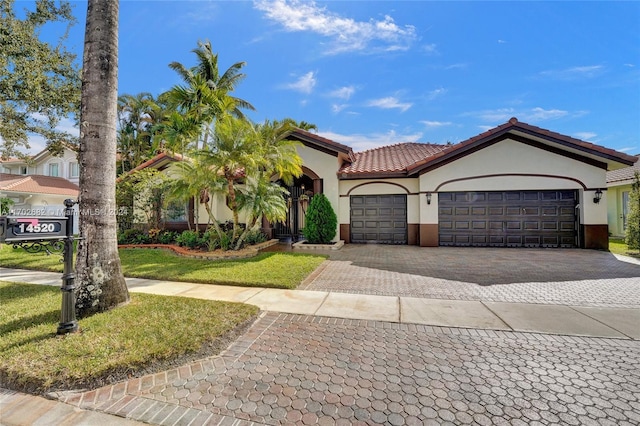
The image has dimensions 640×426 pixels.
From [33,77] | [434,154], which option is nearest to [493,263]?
[434,154]

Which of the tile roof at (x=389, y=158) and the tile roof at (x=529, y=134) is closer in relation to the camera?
the tile roof at (x=529, y=134)

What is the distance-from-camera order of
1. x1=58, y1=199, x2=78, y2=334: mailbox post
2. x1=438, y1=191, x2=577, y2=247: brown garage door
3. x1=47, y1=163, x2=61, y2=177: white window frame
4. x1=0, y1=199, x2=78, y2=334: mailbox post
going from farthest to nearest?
x1=47, y1=163, x2=61, y2=177: white window frame < x1=438, y1=191, x2=577, y2=247: brown garage door < x1=58, y1=199, x2=78, y2=334: mailbox post < x1=0, y1=199, x2=78, y2=334: mailbox post

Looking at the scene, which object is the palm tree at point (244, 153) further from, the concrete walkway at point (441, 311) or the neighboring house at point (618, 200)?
the neighboring house at point (618, 200)

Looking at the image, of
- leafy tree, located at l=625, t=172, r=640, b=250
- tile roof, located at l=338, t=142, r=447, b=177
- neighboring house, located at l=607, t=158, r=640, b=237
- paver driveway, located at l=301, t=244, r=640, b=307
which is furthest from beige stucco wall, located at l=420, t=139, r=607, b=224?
neighboring house, located at l=607, t=158, r=640, b=237

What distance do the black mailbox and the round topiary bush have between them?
32.1ft

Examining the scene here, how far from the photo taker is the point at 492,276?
24.6ft

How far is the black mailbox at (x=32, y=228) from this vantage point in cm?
331

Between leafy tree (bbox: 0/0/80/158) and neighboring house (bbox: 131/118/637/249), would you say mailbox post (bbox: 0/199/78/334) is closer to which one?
neighboring house (bbox: 131/118/637/249)

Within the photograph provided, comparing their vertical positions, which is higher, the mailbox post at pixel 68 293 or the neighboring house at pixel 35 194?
the neighboring house at pixel 35 194

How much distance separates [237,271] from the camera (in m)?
7.96

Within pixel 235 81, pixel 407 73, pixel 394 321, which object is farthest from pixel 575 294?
pixel 235 81

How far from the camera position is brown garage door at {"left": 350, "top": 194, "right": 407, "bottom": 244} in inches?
553

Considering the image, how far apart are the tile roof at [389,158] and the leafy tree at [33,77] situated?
13.5m

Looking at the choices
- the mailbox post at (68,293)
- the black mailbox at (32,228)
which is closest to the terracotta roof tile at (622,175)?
the mailbox post at (68,293)
